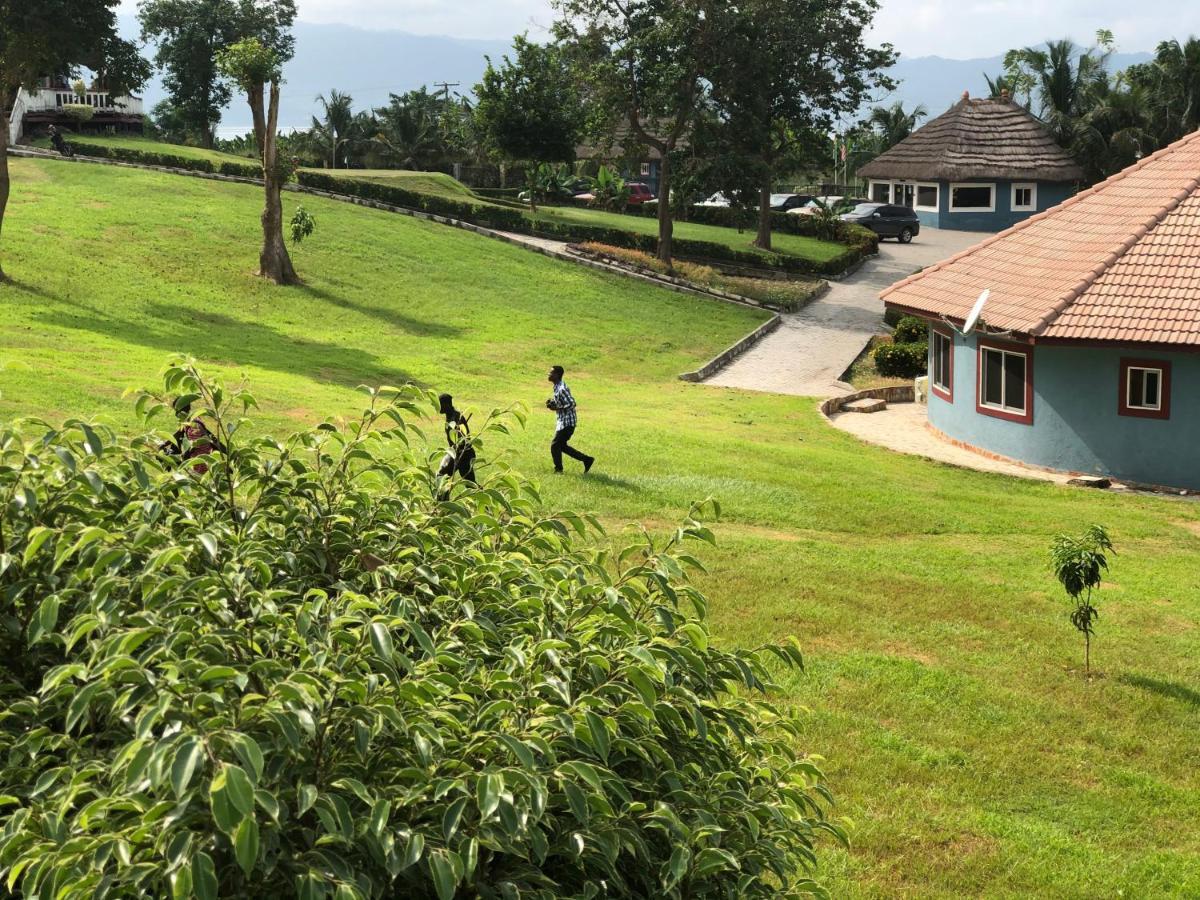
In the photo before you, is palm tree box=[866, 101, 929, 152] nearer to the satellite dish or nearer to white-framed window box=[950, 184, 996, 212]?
white-framed window box=[950, 184, 996, 212]

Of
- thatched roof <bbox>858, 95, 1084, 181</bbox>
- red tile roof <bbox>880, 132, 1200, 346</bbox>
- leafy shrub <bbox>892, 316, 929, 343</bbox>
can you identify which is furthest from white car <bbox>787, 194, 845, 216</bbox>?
red tile roof <bbox>880, 132, 1200, 346</bbox>

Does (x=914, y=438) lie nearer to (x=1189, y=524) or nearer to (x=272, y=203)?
(x=1189, y=524)

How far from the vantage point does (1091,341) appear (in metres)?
27.2

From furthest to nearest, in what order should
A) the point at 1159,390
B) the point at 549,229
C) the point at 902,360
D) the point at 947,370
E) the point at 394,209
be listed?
1. the point at 549,229
2. the point at 394,209
3. the point at 902,360
4. the point at 947,370
5. the point at 1159,390

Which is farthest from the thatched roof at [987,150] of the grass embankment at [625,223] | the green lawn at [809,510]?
the green lawn at [809,510]

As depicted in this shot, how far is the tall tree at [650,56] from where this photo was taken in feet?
168

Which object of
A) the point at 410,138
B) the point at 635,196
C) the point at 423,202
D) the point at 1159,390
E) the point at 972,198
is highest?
the point at 410,138

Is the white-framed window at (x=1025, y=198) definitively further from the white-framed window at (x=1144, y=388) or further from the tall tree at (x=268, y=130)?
the white-framed window at (x=1144, y=388)

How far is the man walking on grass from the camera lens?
2128 centimetres

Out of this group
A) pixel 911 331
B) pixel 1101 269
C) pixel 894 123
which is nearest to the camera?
pixel 1101 269

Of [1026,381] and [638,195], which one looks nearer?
[1026,381]

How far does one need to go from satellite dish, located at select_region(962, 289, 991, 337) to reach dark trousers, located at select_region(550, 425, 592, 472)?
35.4 feet

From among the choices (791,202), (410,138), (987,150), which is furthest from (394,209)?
(987,150)

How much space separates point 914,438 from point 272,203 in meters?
20.9
